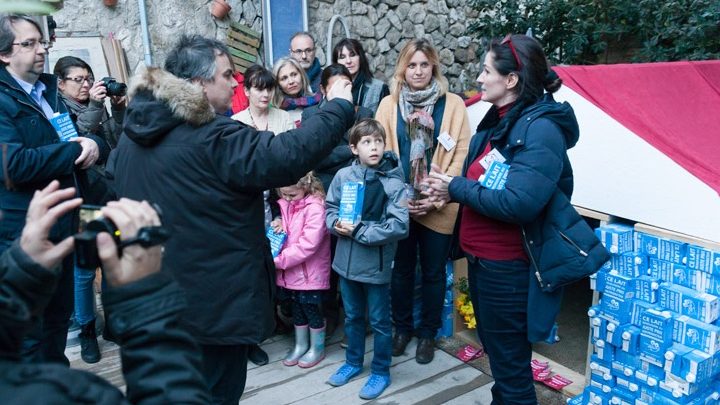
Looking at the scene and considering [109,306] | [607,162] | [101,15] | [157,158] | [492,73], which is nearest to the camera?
[109,306]

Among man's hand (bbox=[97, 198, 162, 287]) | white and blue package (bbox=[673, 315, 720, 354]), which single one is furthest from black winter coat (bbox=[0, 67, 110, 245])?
white and blue package (bbox=[673, 315, 720, 354])

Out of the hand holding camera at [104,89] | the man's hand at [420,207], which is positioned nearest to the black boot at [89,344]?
the hand holding camera at [104,89]

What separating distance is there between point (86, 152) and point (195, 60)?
1.08m

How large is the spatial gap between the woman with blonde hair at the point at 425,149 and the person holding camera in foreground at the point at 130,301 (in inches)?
93.9

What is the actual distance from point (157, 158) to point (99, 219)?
96 cm

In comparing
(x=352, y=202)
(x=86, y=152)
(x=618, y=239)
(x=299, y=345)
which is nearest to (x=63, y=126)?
(x=86, y=152)

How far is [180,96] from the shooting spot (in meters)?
1.83

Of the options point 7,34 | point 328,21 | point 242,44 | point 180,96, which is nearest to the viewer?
point 180,96

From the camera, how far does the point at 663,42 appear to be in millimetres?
5094

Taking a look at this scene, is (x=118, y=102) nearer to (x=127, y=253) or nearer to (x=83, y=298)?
(x=83, y=298)

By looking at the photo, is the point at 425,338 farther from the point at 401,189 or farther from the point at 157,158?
the point at 157,158

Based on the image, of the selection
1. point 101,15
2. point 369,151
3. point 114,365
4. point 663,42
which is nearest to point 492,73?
point 369,151

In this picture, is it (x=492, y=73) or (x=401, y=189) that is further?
(x=401, y=189)

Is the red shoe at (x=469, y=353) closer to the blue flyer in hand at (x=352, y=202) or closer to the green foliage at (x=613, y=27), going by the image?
the blue flyer in hand at (x=352, y=202)
